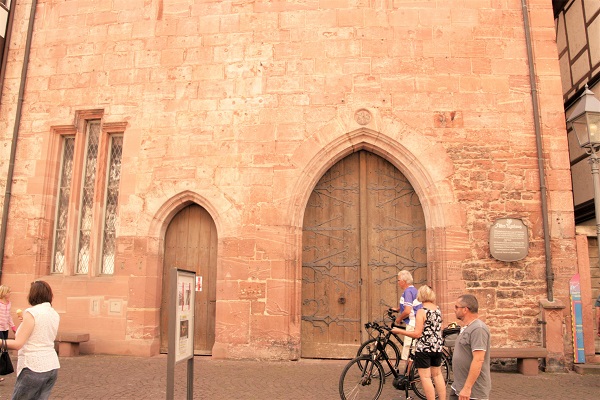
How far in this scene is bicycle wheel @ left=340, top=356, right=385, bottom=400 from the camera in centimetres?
512

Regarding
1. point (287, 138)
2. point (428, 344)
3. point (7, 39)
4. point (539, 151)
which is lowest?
point (428, 344)

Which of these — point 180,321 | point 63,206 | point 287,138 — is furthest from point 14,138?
point 180,321

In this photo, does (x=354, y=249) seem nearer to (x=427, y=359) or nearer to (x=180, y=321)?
(x=427, y=359)

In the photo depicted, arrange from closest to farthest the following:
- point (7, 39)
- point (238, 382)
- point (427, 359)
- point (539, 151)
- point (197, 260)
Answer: point (427, 359), point (238, 382), point (539, 151), point (197, 260), point (7, 39)

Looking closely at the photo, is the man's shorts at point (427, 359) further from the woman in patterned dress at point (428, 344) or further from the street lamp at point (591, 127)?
the street lamp at point (591, 127)

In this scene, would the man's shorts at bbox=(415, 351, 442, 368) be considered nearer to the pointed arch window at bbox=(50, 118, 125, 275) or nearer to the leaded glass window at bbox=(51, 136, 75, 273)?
the pointed arch window at bbox=(50, 118, 125, 275)

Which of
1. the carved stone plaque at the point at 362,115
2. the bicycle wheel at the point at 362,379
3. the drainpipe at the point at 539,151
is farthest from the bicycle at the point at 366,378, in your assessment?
the carved stone plaque at the point at 362,115

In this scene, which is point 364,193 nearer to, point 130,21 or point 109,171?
point 109,171

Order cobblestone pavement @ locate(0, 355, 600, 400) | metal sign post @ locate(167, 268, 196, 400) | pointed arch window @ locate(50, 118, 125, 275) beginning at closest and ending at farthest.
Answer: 1. metal sign post @ locate(167, 268, 196, 400)
2. cobblestone pavement @ locate(0, 355, 600, 400)
3. pointed arch window @ locate(50, 118, 125, 275)

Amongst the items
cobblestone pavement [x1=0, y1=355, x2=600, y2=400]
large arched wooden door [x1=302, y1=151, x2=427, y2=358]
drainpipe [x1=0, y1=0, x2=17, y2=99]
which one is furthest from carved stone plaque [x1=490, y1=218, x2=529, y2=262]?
drainpipe [x1=0, y1=0, x2=17, y2=99]

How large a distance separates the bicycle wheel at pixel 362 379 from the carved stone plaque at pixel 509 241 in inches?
130

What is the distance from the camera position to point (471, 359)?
3416 mm

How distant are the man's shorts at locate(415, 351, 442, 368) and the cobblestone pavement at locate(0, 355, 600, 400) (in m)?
0.97

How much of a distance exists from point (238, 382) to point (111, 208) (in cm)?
425
